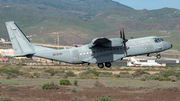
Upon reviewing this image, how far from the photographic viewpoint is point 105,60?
4009 cm

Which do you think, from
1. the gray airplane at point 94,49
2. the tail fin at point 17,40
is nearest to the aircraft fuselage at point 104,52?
the gray airplane at point 94,49

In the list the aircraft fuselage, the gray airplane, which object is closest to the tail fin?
the gray airplane

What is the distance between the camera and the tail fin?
39281 mm

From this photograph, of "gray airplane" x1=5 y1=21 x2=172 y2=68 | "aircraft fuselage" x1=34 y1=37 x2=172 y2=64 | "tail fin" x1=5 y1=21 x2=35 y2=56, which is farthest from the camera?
"aircraft fuselage" x1=34 y1=37 x2=172 y2=64

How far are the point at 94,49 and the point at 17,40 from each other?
442 inches

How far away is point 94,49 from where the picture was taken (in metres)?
40.4

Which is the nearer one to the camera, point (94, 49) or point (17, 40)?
point (17, 40)

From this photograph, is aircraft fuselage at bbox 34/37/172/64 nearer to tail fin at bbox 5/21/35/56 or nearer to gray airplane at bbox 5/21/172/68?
gray airplane at bbox 5/21/172/68

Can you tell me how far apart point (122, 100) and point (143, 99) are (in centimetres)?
271

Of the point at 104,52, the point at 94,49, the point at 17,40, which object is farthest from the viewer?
the point at 94,49

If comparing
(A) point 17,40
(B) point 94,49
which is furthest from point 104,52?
(A) point 17,40

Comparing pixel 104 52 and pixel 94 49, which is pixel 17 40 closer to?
pixel 94 49

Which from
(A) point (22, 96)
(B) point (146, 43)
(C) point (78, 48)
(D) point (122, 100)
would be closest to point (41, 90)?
(A) point (22, 96)

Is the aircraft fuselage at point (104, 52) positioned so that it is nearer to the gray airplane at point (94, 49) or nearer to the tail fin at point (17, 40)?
the gray airplane at point (94, 49)
